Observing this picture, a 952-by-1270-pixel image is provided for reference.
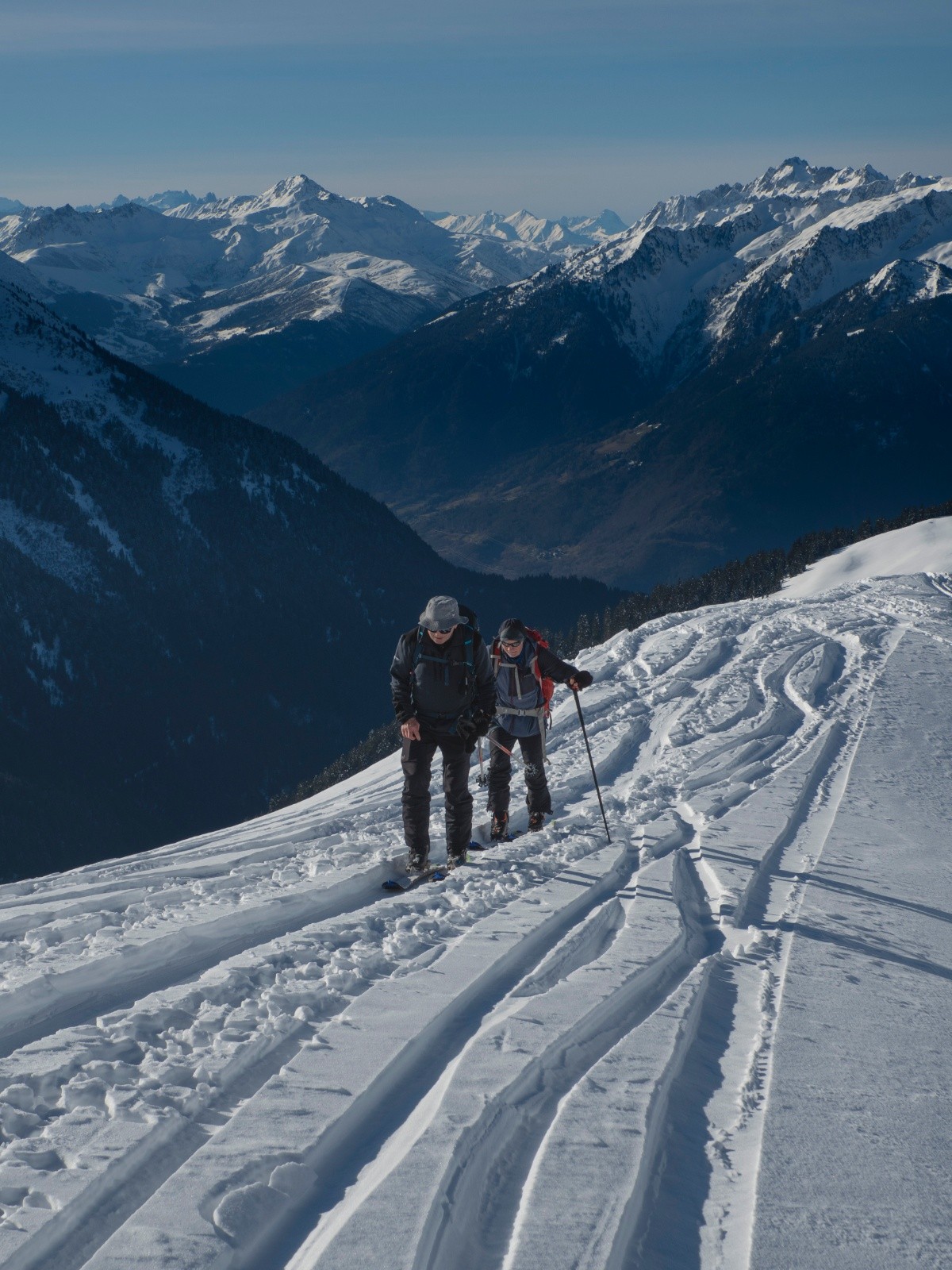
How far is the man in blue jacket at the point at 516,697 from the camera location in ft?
36.2

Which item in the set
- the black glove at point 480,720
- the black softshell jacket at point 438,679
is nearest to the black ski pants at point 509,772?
the black glove at point 480,720

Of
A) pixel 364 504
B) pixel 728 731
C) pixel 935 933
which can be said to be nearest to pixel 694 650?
pixel 728 731

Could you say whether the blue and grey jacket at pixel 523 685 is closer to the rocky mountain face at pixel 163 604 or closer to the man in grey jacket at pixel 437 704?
the man in grey jacket at pixel 437 704

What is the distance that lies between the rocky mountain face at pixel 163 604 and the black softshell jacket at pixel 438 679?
116981 mm

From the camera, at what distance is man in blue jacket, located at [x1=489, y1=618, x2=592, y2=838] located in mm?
11023

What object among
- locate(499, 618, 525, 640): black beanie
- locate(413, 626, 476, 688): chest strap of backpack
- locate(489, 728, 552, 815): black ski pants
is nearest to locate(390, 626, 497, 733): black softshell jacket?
locate(413, 626, 476, 688): chest strap of backpack

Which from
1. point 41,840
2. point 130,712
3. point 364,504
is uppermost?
point 364,504

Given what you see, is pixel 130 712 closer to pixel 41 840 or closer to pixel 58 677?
pixel 58 677

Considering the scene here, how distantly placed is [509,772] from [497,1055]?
5.65m

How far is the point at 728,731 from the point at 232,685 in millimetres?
149802

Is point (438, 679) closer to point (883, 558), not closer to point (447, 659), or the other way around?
point (447, 659)

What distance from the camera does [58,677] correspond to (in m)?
147

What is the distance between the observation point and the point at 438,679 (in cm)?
940

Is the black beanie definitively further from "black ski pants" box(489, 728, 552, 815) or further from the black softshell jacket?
the black softshell jacket
